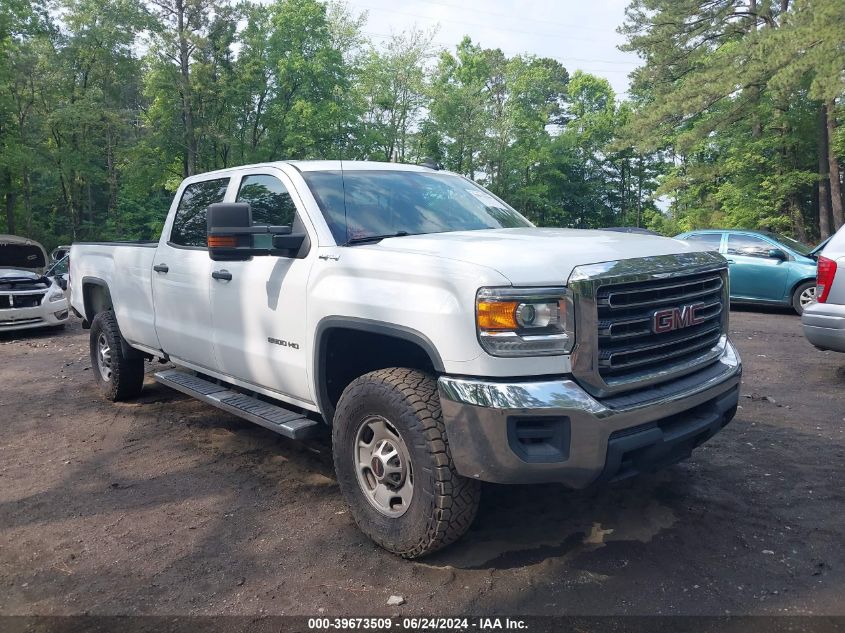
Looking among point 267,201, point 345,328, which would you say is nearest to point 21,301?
point 267,201

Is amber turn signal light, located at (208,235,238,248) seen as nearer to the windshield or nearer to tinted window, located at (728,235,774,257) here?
the windshield

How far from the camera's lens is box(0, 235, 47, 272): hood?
1309cm

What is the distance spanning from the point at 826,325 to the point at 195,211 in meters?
5.86

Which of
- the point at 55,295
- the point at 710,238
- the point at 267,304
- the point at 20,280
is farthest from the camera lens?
the point at 710,238

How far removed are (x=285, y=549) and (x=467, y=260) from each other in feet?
5.87

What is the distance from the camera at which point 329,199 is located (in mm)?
4051

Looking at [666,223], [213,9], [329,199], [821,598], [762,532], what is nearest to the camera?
[821,598]

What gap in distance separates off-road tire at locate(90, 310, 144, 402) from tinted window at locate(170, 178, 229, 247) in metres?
1.47

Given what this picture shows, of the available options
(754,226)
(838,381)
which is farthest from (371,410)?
(754,226)

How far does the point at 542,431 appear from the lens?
2842 mm

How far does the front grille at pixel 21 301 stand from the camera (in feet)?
37.1

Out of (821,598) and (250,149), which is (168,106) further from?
(821,598)

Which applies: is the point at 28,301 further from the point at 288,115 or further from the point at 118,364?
the point at 288,115

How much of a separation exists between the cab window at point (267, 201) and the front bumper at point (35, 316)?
879cm
